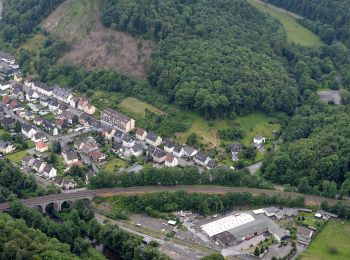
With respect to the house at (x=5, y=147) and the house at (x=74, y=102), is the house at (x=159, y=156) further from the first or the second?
the house at (x=74, y=102)

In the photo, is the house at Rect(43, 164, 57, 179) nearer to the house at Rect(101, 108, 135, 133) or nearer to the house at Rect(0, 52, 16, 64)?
the house at Rect(101, 108, 135, 133)

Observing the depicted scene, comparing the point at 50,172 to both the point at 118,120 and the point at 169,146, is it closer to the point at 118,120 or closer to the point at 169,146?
the point at 118,120

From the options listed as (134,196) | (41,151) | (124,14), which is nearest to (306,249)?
(134,196)

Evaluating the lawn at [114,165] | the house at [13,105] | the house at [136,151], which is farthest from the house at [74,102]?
the lawn at [114,165]

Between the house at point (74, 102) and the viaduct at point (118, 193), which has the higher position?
the viaduct at point (118, 193)

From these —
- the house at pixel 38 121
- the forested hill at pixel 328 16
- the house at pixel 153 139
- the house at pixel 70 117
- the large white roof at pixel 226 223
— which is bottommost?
the house at pixel 38 121

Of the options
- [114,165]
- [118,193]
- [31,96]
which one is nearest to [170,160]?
[114,165]
